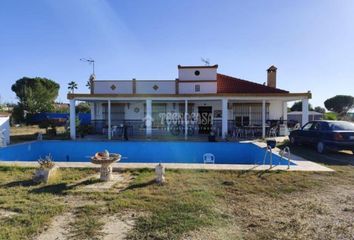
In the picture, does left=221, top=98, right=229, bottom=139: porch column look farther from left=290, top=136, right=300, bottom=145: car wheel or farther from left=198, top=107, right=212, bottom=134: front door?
left=290, top=136, right=300, bottom=145: car wheel

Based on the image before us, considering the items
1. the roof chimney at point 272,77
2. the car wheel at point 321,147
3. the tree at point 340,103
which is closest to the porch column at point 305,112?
the car wheel at point 321,147

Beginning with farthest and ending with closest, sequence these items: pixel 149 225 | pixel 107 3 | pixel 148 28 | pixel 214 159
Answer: pixel 148 28 → pixel 214 159 → pixel 107 3 → pixel 149 225

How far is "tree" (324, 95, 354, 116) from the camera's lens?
5338cm

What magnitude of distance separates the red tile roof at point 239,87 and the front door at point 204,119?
1772 millimetres

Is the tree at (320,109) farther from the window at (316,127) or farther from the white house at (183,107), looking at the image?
the window at (316,127)

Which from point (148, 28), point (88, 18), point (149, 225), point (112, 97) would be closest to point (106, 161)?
point (149, 225)

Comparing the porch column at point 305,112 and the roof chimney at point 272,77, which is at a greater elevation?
the roof chimney at point 272,77

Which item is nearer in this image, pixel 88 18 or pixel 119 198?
pixel 119 198

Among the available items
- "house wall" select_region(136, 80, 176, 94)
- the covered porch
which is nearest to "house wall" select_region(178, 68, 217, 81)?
"house wall" select_region(136, 80, 176, 94)

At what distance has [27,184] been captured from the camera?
21.9 feet

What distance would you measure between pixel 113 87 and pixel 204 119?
708 cm

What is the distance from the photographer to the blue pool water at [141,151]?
12734mm

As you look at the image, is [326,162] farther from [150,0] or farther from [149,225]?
[150,0]

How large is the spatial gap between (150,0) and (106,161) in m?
7.60
